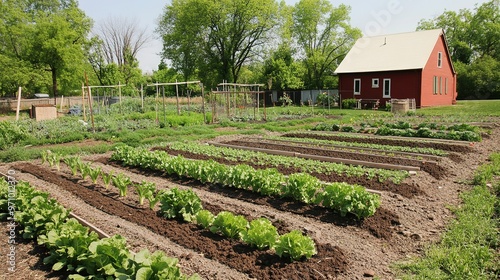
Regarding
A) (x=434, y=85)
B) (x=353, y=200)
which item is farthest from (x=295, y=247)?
(x=434, y=85)

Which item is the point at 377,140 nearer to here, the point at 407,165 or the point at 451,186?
the point at 407,165

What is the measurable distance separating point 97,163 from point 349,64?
28.4 meters

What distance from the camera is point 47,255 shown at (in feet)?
16.2

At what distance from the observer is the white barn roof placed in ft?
102

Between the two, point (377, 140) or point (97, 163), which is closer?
point (97, 163)

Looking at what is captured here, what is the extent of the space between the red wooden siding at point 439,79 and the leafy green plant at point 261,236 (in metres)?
29.1

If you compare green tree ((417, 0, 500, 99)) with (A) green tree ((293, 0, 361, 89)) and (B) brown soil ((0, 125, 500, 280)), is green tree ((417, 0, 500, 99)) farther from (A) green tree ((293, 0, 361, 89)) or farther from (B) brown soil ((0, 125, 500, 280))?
(B) brown soil ((0, 125, 500, 280))

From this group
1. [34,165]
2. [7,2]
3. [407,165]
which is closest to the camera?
[407,165]

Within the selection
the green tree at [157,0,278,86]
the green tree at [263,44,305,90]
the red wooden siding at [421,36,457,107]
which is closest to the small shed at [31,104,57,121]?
the green tree at [157,0,278,86]

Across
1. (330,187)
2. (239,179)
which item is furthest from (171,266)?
(239,179)

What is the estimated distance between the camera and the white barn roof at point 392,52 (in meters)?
31.0

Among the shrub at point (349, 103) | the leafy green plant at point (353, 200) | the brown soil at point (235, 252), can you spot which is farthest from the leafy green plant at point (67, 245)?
the shrub at point (349, 103)

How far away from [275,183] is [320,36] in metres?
47.7

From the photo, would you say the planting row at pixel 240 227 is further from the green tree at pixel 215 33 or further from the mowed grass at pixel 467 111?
the green tree at pixel 215 33
